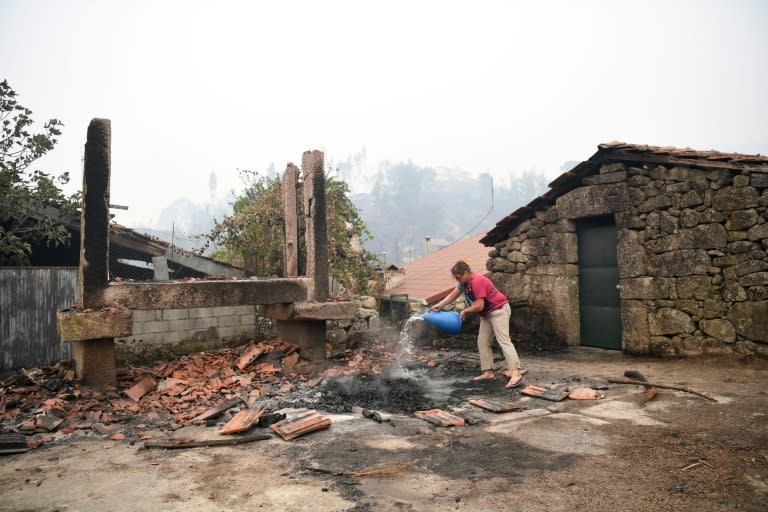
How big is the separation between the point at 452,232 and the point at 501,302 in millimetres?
97273

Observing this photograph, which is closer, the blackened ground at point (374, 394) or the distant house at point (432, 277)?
the blackened ground at point (374, 394)

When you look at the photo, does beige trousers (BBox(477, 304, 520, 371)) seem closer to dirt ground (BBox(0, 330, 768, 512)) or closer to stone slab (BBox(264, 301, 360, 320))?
dirt ground (BBox(0, 330, 768, 512))

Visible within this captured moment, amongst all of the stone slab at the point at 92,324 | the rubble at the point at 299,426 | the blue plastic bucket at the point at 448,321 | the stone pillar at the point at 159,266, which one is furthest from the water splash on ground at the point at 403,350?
the stone pillar at the point at 159,266

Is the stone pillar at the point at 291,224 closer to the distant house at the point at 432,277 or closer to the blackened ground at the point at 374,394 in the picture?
the blackened ground at the point at 374,394

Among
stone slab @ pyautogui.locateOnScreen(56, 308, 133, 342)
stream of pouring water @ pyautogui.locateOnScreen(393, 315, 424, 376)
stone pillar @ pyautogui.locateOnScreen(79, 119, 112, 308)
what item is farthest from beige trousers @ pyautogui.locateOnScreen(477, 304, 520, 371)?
stone pillar @ pyautogui.locateOnScreen(79, 119, 112, 308)

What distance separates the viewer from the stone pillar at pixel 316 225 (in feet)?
23.2

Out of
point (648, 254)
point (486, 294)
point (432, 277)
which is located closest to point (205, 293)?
point (486, 294)

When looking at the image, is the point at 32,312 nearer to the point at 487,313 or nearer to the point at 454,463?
the point at 487,313

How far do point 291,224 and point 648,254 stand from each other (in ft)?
18.9

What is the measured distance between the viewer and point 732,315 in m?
6.53

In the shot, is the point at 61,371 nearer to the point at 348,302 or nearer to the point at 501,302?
the point at 348,302

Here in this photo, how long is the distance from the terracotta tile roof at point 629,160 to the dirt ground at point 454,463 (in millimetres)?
3104

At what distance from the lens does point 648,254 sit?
7.38 metres


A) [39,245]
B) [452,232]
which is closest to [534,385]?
[39,245]
